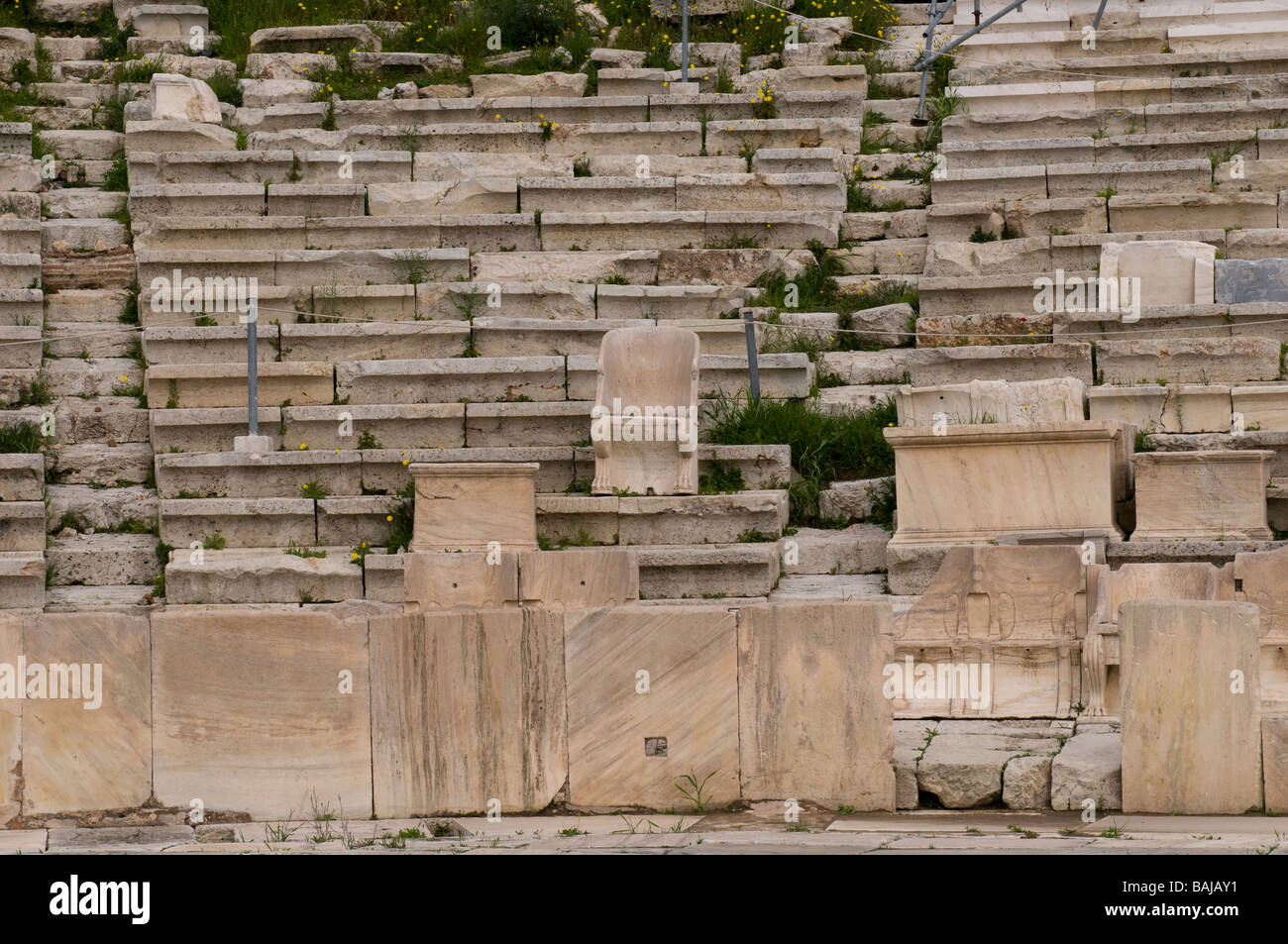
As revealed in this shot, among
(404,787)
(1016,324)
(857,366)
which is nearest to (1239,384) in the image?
(1016,324)

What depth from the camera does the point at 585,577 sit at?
395 inches

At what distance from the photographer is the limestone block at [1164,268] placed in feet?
41.0

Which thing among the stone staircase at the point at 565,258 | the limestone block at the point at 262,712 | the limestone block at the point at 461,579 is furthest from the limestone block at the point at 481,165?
the limestone block at the point at 262,712

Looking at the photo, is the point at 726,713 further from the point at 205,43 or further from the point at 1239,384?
the point at 205,43

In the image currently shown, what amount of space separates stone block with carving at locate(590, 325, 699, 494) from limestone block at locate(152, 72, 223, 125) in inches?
206

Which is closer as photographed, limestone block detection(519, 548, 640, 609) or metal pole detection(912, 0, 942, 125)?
limestone block detection(519, 548, 640, 609)

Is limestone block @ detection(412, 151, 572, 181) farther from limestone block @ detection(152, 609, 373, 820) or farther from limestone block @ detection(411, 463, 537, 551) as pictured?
limestone block @ detection(152, 609, 373, 820)

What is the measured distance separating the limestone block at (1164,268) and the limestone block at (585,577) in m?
4.51

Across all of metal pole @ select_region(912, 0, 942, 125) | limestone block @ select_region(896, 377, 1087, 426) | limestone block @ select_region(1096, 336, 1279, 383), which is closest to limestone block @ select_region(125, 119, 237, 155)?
metal pole @ select_region(912, 0, 942, 125)

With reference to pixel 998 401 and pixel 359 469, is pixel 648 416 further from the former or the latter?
pixel 998 401

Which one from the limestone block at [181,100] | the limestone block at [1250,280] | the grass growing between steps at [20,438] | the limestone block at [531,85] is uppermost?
the limestone block at [531,85]

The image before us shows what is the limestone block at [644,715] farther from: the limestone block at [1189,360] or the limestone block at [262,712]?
the limestone block at [1189,360]

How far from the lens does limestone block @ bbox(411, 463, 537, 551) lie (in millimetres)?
10680

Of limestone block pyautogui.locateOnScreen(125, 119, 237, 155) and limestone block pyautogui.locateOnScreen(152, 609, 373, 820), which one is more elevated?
limestone block pyautogui.locateOnScreen(125, 119, 237, 155)
